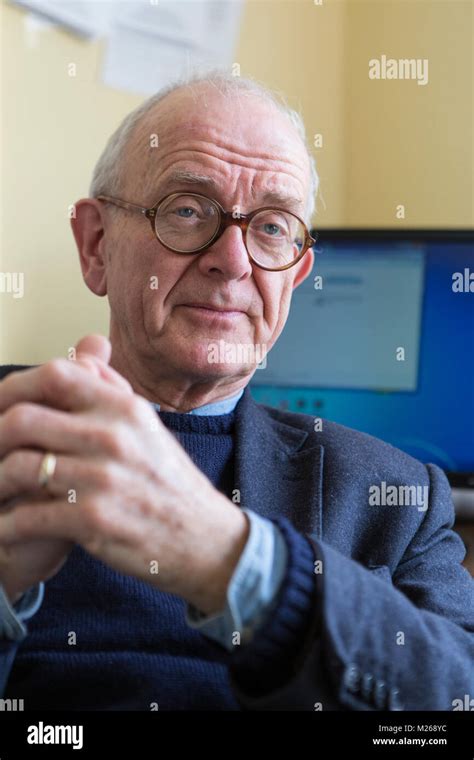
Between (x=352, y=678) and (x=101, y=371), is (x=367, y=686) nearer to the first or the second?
(x=352, y=678)

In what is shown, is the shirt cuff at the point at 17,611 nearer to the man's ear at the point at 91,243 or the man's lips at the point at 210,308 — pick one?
the man's lips at the point at 210,308

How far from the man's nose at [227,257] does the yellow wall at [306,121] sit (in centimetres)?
49

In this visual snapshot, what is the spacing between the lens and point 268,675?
818mm

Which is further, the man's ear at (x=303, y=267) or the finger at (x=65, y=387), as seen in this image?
the man's ear at (x=303, y=267)

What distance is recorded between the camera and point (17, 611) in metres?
0.94

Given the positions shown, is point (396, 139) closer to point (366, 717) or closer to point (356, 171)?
point (356, 171)

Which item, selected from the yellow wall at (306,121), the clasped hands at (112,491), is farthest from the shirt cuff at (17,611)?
the yellow wall at (306,121)

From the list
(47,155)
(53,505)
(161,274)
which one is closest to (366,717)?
(53,505)

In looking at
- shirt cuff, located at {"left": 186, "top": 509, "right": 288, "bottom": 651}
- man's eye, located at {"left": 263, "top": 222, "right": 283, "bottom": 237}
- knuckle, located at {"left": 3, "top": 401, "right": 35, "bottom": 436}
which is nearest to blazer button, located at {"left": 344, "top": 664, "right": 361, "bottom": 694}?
shirt cuff, located at {"left": 186, "top": 509, "right": 288, "bottom": 651}

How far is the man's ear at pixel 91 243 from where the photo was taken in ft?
4.63

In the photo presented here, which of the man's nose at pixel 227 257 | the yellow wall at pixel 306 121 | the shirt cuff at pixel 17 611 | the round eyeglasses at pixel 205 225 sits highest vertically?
the yellow wall at pixel 306 121

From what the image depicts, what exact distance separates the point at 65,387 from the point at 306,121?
157 cm

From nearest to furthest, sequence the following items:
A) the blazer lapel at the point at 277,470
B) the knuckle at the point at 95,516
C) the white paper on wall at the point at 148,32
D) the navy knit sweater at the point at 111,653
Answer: the knuckle at the point at 95,516, the navy knit sweater at the point at 111,653, the blazer lapel at the point at 277,470, the white paper on wall at the point at 148,32

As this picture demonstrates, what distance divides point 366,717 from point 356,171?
1.65m
